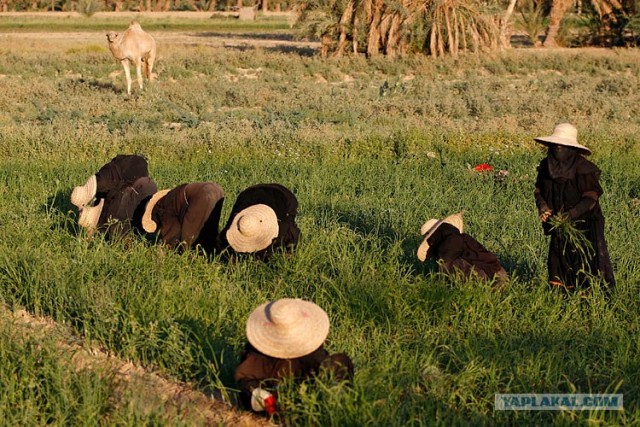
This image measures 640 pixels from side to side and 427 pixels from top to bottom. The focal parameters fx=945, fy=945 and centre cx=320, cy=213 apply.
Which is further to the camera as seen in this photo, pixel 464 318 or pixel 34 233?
pixel 34 233

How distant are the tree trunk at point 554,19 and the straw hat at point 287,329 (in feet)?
118

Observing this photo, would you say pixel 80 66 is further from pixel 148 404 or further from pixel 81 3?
pixel 81 3

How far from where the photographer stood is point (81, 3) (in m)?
75.2

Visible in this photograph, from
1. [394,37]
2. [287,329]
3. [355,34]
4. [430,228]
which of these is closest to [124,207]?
[430,228]

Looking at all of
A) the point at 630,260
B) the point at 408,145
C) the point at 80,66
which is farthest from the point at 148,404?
the point at 80,66

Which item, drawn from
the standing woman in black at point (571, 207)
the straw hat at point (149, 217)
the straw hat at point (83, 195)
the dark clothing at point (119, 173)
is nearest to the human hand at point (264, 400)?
the standing woman in black at point (571, 207)

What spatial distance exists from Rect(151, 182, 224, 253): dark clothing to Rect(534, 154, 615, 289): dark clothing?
8.42 ft

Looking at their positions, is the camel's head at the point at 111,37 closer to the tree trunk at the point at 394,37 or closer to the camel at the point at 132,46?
the camel at the point at 132,46

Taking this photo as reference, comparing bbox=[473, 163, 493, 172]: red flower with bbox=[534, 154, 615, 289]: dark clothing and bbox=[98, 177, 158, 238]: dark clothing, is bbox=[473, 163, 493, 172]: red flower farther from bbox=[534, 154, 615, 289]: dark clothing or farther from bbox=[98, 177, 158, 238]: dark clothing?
bbox=[98, 177, 158, 238]: dark clothing

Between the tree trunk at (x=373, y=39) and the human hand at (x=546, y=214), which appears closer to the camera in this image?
the human hand at (x=546, y=214)

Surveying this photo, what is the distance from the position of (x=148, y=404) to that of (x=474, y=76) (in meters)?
20.9

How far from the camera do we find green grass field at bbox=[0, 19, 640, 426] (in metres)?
5.04

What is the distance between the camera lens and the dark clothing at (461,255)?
659cm

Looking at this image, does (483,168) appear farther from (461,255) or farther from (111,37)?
(111,37)
